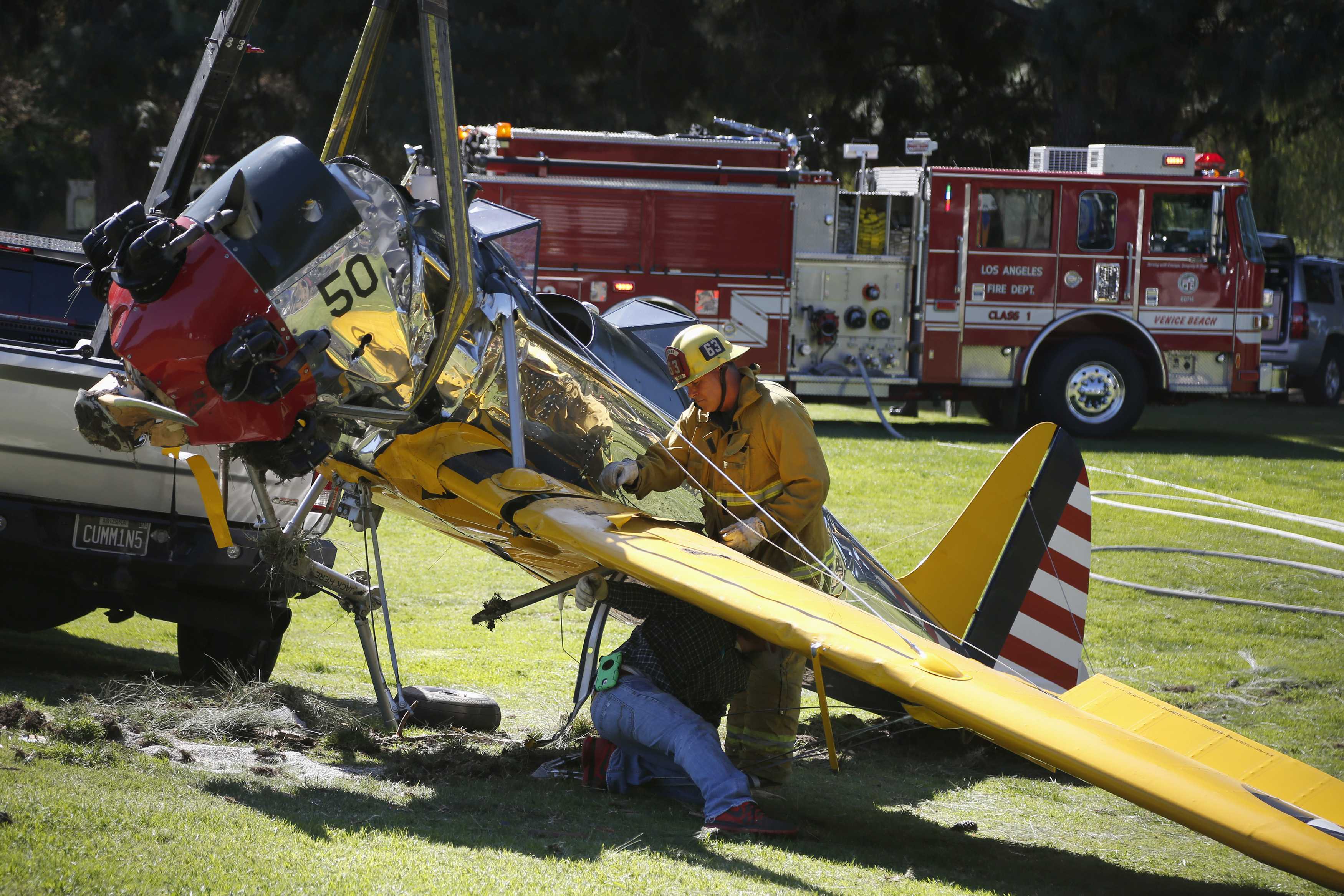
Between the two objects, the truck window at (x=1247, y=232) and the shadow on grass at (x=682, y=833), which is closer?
the shadow on grass at (x=682, y=833)

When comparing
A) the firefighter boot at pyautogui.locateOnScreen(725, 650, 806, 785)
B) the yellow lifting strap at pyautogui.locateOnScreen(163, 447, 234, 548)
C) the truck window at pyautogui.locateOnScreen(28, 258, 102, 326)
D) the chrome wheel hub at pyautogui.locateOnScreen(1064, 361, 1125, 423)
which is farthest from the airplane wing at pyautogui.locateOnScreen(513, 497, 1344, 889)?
the chrome wheel hub at pyautogui.locateOnScreen(1064, 361, 1125, 423)

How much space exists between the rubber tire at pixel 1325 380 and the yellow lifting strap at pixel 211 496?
2223 centimetres

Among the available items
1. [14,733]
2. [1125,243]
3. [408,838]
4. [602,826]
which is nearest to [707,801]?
[602,826]

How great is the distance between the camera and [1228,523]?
38.5 feet

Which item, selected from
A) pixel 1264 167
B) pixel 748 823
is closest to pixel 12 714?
pixel 748 823

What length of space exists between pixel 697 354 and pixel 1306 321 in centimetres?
2035

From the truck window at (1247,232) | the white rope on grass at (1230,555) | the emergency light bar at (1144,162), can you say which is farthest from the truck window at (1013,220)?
the white rope on grass at (1230,555)

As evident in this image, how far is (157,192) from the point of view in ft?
17.9

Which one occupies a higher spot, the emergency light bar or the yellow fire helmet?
the emergency light bar

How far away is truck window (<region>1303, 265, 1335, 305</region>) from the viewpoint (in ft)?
75.5

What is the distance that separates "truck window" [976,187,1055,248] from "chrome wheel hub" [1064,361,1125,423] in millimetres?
1678

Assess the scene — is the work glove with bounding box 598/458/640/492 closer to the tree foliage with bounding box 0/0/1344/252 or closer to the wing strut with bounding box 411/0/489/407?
the wing strut with bounding box 411/0/489/407

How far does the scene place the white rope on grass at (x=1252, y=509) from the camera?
39.0 ft

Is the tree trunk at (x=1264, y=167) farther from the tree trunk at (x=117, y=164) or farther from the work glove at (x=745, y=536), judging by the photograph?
the tree trunk at (x=117, y=164)
